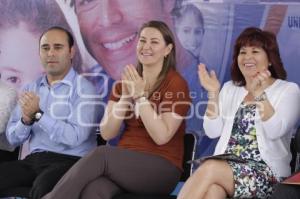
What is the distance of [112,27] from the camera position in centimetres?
412

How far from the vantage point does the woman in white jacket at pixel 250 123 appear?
3.00 metres

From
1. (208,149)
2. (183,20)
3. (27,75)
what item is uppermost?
(183,20)

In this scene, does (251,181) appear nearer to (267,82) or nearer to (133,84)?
(267,82)

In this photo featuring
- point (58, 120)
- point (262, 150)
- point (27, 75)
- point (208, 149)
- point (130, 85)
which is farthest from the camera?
point (27, 75)

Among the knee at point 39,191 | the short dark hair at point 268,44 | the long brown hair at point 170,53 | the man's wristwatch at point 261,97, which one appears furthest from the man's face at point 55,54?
the man's wristwatch at point 261,97

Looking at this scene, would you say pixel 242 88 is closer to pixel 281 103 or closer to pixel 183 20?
pixel 281 103

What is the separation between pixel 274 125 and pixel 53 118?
53.0 inches

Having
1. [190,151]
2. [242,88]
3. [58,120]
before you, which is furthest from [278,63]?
[58,120]

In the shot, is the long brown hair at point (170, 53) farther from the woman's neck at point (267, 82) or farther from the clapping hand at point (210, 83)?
the woman's neck at point (267, 82)

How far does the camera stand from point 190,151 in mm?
3602

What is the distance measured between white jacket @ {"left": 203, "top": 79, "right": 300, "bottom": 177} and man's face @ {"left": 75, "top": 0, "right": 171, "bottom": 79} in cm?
94

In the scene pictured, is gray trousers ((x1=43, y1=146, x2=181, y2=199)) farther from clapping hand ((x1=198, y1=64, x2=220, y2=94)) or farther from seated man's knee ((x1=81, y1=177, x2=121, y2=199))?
clapping hand ((x1=198, y1=64, x2=220, y2=94))

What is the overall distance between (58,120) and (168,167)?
80 cm

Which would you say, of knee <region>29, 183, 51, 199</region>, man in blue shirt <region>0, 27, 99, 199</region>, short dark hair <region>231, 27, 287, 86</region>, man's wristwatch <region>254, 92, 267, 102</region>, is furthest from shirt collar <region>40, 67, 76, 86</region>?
man's wristwatch <region>254, 92, 267, 102</region>
